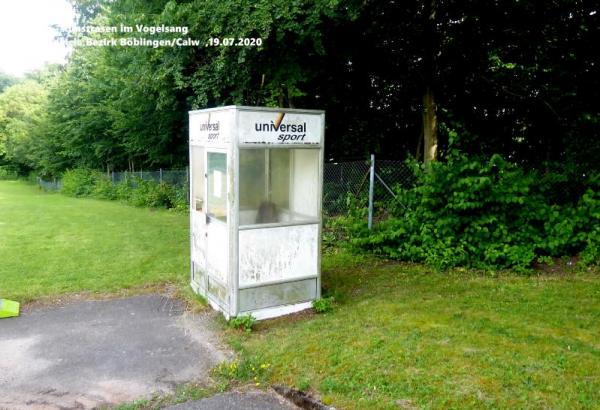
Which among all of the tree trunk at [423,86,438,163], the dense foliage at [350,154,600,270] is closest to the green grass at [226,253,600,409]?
the dense foliage at [350,154,600,270]

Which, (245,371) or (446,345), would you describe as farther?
(446,345)

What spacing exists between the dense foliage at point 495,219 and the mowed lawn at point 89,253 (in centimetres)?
395

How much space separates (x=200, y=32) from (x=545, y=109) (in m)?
7.01

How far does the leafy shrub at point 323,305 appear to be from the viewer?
604 centimetres

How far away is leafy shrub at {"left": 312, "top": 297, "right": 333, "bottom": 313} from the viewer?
604 cm

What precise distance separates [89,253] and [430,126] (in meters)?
7.13

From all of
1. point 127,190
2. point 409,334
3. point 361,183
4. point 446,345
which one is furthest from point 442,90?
point 127,190

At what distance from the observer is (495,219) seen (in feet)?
25.2

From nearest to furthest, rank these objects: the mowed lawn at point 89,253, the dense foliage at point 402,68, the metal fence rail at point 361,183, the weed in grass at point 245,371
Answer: the weed in grass at point 245,371 < the mowed lawn at point 89,253 < the dense foliage at point 402,68 < the metal fence rail at point 361,183

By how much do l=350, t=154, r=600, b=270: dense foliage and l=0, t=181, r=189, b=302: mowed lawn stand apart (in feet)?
13.0

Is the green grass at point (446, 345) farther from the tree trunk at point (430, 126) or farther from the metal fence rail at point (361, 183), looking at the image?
the tree trunk at point (430, 126)

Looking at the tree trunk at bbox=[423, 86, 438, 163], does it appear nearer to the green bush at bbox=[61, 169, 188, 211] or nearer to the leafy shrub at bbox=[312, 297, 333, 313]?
the leafy shrub at bbox=[312, 297, 333, 313]

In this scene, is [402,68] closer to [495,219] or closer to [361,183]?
[361,183]

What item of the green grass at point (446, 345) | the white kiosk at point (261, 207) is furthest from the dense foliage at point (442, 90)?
the white kiosk at point (261, 207)
